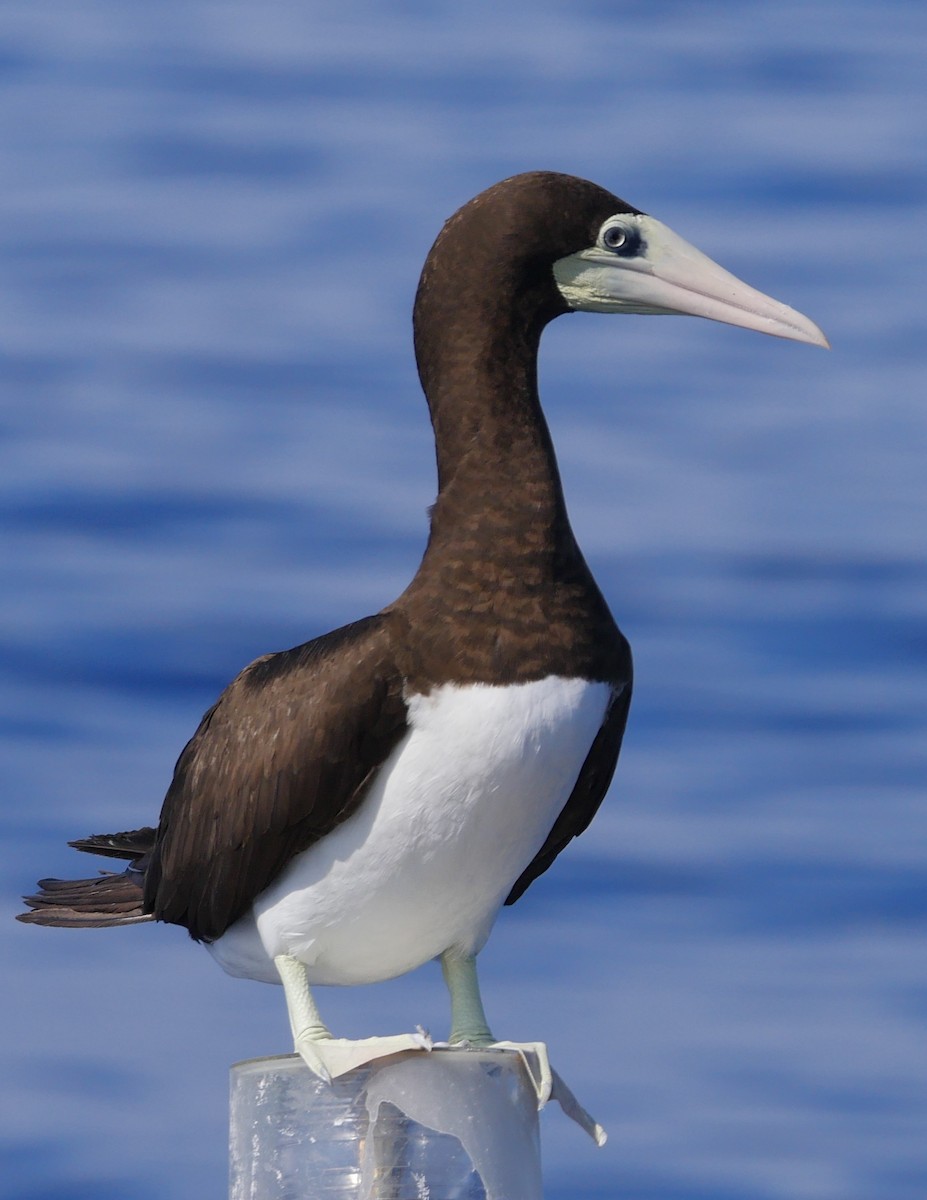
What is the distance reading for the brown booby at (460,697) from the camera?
22.0 ft

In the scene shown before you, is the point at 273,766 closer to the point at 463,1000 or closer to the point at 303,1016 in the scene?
the point at 303,1016

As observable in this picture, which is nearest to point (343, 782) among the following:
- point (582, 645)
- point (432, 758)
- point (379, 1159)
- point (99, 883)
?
point (432, 758)

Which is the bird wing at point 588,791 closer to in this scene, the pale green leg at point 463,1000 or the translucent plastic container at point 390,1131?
the pale green leg at point 463,1000

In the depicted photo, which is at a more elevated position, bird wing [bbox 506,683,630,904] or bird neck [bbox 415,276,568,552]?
bird neck [bbox 415,276,568,552]

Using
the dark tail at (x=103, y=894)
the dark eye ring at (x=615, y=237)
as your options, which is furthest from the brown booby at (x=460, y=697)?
the dark tail at (x=103, y=894)

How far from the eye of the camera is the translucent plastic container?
239 inches

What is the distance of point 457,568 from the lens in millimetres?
6766

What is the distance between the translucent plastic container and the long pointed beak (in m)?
2.21

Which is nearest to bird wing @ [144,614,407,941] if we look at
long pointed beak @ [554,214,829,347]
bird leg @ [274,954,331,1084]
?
bird leg @ [274,954,331,1084]

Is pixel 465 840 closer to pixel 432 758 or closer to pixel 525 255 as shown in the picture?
pixel 432 758

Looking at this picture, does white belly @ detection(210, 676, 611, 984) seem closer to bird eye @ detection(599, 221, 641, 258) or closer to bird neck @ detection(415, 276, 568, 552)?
bird neck @ detection(415, 276, 568, 552)

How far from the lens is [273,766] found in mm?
7027

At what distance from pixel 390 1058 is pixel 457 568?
1.36 m

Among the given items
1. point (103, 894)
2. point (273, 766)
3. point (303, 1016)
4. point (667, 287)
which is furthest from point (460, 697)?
point (103, 894)
